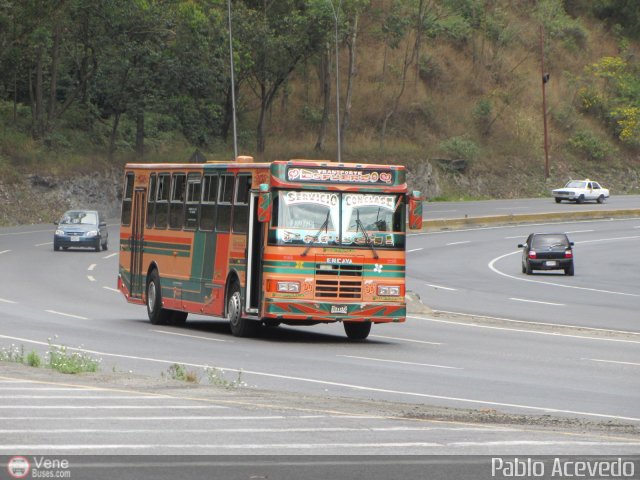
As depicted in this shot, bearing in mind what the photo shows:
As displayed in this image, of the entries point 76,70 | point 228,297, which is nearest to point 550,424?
point 228,297

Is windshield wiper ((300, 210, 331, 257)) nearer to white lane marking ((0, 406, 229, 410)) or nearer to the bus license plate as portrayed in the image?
the bus license plate

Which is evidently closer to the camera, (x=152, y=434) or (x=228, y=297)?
(x=152, y=434)

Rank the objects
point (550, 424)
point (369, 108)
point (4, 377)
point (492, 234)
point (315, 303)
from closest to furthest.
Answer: point (550, 424)
point (4, 377)
point (315, 303)
point (492, 234)
point (369, 108)

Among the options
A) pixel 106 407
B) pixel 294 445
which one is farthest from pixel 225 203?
pixel 294 445

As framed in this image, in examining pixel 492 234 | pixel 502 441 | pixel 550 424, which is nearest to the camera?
pixel 502 441

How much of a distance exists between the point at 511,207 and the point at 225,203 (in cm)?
5744

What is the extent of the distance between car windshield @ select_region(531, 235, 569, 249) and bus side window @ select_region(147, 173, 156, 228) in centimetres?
2363

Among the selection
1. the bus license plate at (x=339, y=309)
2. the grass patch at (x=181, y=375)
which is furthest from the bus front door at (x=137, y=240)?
the grass patch at (x=181, y=375)

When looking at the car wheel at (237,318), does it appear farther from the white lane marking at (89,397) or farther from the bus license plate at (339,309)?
the white lane marking at (89,397)

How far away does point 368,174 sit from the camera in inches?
923

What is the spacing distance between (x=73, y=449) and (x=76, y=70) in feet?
236

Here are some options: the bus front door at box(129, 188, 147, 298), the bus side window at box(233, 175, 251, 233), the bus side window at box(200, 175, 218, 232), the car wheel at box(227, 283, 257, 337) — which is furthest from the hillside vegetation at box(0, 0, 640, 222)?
the car wheel at box(227, 283, 257, 337)

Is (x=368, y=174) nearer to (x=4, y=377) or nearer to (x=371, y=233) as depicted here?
(x=371, y=233)

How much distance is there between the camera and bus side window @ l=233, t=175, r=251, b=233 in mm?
23766
